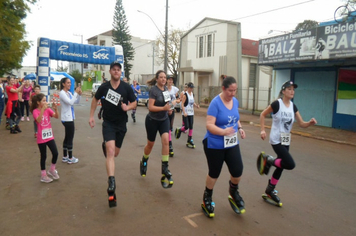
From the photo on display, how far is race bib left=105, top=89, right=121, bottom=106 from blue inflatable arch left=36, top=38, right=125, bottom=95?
11134 millimetres

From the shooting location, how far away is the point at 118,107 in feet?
15.4

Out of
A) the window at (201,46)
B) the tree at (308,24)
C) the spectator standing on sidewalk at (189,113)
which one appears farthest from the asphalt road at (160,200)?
the window at (201,46)

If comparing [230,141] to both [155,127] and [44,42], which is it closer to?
[155,127]

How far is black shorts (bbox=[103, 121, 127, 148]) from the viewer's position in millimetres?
4590

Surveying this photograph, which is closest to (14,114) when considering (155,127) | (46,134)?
(46,134)

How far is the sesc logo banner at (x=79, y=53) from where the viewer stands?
16375mm

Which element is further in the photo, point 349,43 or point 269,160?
point 349,43

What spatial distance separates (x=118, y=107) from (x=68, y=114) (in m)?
2.37

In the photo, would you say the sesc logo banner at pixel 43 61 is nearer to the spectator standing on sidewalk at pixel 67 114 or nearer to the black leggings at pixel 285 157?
the spectator standing on sidewalk at pixel 67 114

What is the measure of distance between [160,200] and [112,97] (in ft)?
5.80

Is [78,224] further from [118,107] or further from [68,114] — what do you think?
[68,114]

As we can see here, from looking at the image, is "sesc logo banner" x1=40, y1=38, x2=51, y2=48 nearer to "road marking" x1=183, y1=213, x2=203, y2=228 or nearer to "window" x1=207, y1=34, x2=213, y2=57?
"road marking" x1=183, y1=213, x2=203, y2=228

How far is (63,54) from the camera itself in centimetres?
1655

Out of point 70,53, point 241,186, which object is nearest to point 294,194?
point 241,186
